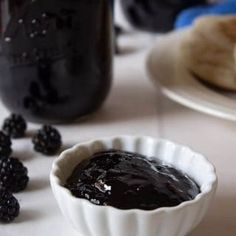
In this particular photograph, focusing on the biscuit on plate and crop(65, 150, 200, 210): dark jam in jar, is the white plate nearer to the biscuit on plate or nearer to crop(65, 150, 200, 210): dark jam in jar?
the biscuit on plate

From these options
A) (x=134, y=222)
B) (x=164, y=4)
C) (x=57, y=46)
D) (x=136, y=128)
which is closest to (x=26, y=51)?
(x=57, y=46)

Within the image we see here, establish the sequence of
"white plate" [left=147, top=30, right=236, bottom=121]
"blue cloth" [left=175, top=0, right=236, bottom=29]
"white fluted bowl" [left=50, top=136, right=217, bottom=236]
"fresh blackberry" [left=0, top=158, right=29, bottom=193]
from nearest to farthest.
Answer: "white fluted bowl" [left=50, top=136, right=217, bottom=236] < "fresh blackberry" [left=0, top=158, right=29, bottom=193] < "white plate" [left=147, top=30, right=236, bottom=121] < "blue cloth" [left=175, top=0, right=236, bottom=29]

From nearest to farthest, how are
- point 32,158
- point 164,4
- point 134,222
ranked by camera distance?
1. point 134,222
2. point 32,158
3. point 164,4

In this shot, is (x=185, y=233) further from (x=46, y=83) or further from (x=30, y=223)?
(x=46, y=83)

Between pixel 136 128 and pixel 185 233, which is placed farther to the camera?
pixel 136 128

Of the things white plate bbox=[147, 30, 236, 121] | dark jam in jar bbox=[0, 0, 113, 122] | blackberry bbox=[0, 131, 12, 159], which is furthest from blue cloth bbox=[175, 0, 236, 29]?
blackberry bbox=[0, 131, 12, 159]

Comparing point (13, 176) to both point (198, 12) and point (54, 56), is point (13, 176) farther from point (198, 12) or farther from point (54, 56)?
point (198, 12)
